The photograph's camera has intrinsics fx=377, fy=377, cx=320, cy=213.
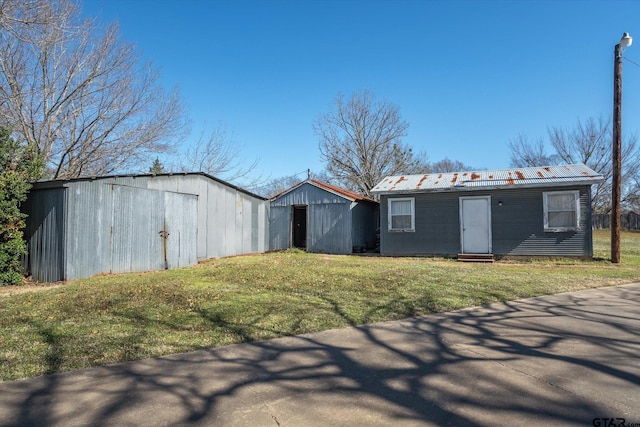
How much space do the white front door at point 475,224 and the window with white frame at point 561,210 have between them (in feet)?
5.93

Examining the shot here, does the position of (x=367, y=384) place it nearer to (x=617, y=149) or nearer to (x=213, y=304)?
(x=213, y=304)

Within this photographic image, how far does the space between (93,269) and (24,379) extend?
19.8 ft

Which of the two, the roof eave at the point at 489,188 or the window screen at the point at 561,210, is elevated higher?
the roof eave at the point at 489,188

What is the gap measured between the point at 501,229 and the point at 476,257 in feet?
4.41

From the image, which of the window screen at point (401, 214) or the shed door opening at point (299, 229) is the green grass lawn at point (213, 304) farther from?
the shed door opening at point (299, 229)

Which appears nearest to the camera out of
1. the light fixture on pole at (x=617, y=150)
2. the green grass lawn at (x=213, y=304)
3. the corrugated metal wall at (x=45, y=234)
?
the green grass lawn at (x=213, y=304)

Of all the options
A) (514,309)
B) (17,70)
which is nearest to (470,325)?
(514,309)

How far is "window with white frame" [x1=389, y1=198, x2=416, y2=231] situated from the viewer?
14.7 meters

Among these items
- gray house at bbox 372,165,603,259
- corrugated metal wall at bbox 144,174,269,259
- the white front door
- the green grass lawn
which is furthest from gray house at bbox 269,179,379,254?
the green grass lawn

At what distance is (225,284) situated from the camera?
7.55 m

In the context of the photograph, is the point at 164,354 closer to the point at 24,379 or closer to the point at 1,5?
the point at 24,379

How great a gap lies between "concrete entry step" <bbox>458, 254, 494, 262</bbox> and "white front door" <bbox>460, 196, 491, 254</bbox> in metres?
0.37

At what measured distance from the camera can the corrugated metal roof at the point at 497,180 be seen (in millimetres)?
12333

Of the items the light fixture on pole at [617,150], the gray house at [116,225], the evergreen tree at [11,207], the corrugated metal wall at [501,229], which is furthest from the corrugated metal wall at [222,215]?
the light fixture on pole at [617,150]
